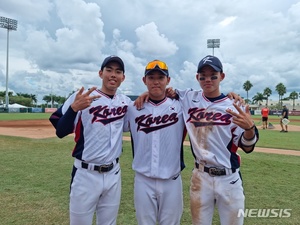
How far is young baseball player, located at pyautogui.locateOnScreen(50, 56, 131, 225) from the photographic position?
2738 millimetres

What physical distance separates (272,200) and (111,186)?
3393 millimetres

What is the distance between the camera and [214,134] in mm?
2764

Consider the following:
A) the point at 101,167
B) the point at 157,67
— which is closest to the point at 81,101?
the point at 101,167

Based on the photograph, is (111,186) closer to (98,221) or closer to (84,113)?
(98,221)

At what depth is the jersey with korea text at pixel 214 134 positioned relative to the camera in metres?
2.75

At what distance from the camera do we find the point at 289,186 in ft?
18.4

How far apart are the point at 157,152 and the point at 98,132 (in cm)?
68

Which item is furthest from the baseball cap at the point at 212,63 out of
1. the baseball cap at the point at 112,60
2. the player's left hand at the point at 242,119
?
the baseball cap at the point at 112,60

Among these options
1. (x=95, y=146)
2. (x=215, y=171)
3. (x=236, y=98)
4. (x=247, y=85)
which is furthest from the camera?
(x=247, y=85)

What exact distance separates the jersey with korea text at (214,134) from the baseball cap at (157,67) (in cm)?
55

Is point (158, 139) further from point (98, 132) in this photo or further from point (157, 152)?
point (98, 132)

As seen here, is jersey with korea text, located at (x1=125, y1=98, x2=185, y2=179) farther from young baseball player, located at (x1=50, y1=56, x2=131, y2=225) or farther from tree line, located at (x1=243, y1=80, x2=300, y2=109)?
tree line, located at (x1=243, y1=80, x2=300, y2=109)

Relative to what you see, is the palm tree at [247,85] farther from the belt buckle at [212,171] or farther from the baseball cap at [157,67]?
the belt buckle at [212,171]

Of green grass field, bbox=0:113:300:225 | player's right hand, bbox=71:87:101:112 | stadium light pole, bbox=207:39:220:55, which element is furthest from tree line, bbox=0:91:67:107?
player's right hand, bbox=71:87:101:112
